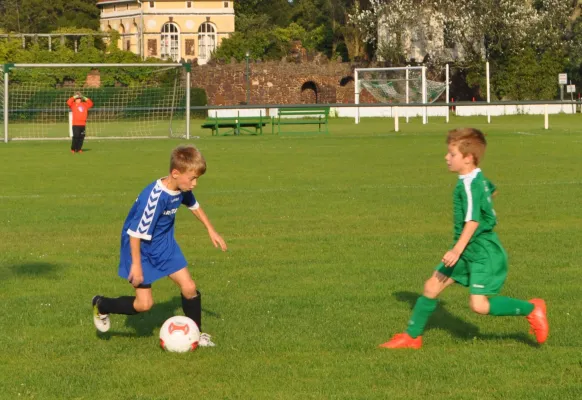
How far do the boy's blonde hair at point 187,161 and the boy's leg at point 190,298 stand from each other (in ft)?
2.70

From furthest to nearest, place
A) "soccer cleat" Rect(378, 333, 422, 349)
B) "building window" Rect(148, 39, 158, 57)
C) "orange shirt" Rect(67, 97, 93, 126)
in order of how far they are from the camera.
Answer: "building window" Rect(148, 39, 158, 57) < "orange shirt" Rect(67, 97, 93, 126) < "soccer cleat" Rect(378, 333, 422, 349)

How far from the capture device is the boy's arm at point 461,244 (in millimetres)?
A: 6914

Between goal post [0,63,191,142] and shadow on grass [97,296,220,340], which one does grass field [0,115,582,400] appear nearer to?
shadow on grass [97,296,220,340]

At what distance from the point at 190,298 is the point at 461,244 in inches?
77.8

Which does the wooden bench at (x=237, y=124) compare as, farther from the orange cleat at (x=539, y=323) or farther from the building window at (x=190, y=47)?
the building window at (x=190, y=47)

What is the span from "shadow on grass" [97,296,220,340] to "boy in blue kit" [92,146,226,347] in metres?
0.29

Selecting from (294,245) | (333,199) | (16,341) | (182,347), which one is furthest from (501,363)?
(333,199)

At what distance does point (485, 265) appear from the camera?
7.13 meters

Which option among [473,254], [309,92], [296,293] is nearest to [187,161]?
[473,254]

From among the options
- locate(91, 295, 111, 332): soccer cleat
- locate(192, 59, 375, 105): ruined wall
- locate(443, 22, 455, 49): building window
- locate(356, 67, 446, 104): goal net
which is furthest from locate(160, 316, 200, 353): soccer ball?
locate(192, 59, 375, 105): ruined wall

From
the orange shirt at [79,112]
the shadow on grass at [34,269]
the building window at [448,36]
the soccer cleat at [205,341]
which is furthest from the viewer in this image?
the building window at [448,36]

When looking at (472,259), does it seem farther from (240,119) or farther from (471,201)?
(240,119)

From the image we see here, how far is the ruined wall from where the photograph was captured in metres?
77.7

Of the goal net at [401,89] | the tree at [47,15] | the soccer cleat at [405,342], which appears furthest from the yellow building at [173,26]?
the soccer cleat at [405,342]
